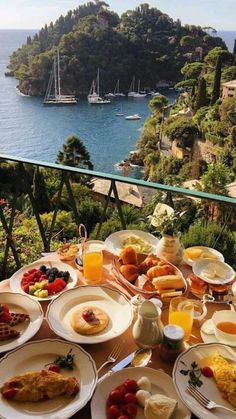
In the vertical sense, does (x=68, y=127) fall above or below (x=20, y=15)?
below

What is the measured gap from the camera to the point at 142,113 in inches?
1581

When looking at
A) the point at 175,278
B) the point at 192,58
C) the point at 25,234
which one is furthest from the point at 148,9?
the point at 175,278

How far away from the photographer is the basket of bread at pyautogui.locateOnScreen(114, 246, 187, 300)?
1099 mm

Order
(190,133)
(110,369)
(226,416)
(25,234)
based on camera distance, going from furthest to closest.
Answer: (190,133)
(25,234)
(110,369)
(226,416)

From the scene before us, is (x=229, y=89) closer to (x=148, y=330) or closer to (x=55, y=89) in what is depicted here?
(x=55, y=89)

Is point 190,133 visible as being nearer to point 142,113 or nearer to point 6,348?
point 142,113

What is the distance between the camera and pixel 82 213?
10070mm

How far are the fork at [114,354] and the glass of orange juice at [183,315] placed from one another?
15 centimetres

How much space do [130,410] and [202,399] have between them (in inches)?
6.0

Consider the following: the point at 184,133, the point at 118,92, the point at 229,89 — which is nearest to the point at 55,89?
the point at 118,92

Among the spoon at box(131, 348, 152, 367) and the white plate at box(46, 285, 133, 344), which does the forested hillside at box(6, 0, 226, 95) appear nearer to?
the white plate at box(46, 285, 133, 344)

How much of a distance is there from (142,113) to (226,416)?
1610 inches

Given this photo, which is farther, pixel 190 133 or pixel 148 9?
pixel 148 9

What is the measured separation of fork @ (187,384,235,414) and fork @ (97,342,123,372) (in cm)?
19
